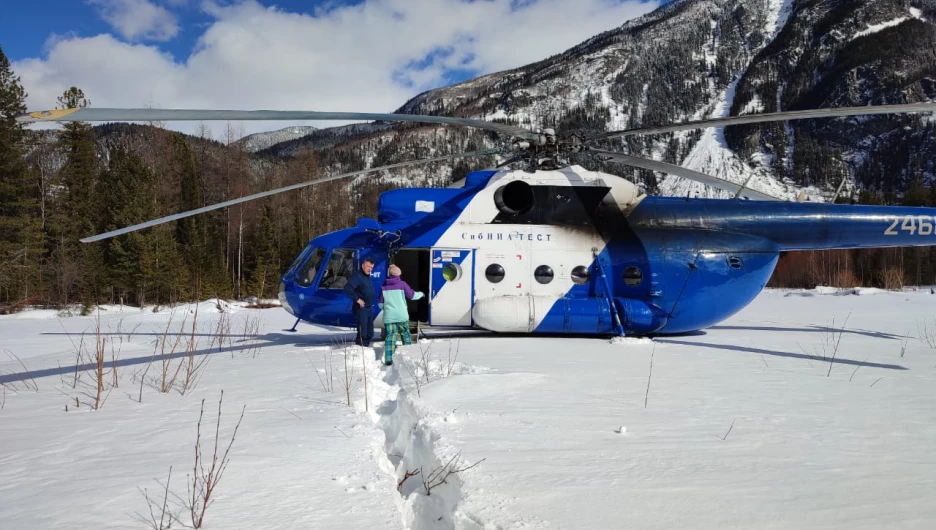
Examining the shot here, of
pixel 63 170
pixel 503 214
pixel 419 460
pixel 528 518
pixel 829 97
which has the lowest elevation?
Answer: pixel 419 460

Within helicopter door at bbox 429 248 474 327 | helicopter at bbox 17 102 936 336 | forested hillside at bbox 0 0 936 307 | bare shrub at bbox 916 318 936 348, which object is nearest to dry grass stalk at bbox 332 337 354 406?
helicopter door at bbox 429 248 474 327

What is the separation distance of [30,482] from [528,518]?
245 centimetres

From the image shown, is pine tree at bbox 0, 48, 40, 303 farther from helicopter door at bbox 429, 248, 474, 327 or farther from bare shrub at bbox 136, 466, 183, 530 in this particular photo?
bare shrub at bbox 136, 466, 183, 530

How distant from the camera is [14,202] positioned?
1020 inches

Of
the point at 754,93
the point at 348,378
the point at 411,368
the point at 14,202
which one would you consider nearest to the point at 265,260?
the point at 14,202

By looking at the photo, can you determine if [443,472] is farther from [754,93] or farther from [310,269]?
[754,93]

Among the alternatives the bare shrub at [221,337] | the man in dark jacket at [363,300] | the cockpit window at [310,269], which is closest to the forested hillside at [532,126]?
the man in dark jacket at [363,300]

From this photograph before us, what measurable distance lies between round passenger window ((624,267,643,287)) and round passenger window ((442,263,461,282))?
9.81 feet

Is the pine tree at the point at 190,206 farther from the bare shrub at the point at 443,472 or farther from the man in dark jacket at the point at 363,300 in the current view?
the bare shrub at the point at 443,472

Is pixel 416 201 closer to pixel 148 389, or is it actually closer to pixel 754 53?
pixel 148 389

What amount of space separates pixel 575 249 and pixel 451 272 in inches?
88.2

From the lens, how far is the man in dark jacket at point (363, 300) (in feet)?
25.6

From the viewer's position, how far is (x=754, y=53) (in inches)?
6757

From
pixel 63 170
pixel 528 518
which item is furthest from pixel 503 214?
pixel 63 170
